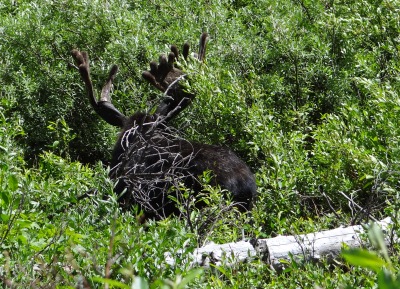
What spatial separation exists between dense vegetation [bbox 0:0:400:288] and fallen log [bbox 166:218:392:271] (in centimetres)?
14

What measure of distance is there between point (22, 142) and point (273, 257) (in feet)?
14.6

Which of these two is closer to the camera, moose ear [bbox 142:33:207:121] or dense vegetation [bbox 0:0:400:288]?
dense vegetation [bbox 0:0:400:288]

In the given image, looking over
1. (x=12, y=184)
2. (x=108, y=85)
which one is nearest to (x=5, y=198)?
(x=12, y=184)

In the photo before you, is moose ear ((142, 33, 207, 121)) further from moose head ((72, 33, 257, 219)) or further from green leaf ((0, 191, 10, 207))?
green leaf ((0, 191, 10, 207))

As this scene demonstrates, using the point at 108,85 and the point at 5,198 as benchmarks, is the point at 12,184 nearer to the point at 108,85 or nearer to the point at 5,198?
the point at 5,198

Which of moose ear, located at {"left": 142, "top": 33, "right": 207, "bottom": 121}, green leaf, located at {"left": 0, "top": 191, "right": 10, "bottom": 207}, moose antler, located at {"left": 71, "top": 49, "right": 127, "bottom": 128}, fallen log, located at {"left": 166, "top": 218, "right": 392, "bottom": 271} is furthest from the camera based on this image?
moose antler, located at {"left": 71, "top": 49, "right": 127, "bottom": 128}

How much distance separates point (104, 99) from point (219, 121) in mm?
1400

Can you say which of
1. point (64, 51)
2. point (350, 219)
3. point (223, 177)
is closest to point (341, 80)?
point (223, 177)

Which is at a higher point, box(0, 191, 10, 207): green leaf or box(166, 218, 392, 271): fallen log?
box(0, 191, 10, 207): green leaf

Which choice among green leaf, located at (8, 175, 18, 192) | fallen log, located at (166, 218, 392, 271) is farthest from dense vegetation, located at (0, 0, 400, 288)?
fallen log, located at (166, 218, 392, 271)

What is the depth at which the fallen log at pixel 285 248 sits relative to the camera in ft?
14.5

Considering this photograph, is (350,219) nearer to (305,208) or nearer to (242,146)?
(305,208)

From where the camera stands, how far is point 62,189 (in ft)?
17.1

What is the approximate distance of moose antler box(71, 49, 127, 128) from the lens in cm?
775
